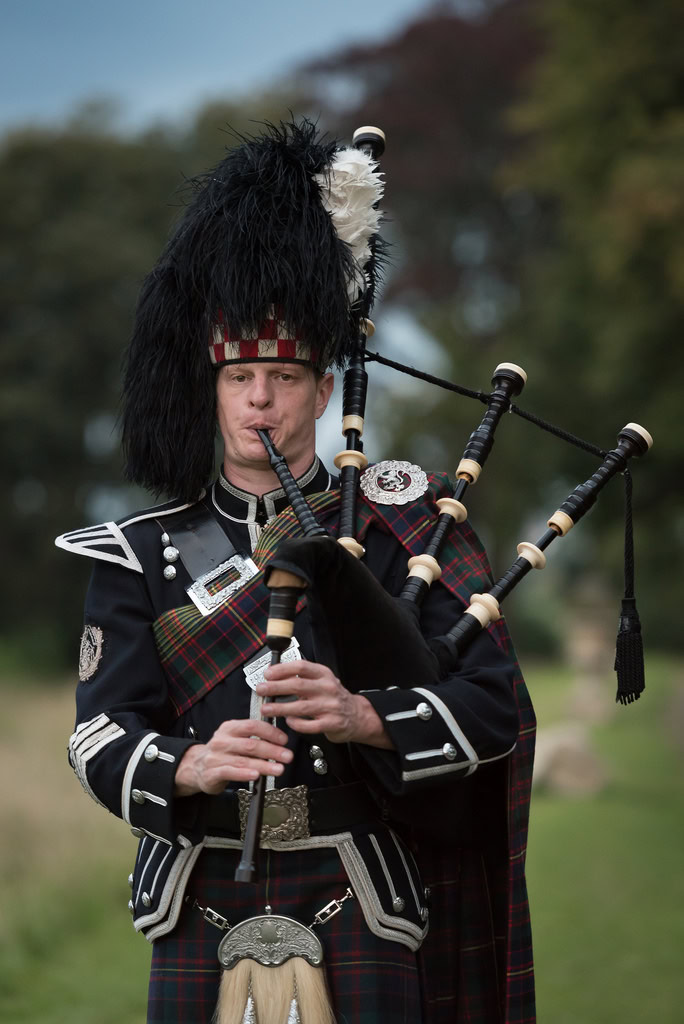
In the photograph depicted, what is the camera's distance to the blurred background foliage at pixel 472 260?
10898 mm

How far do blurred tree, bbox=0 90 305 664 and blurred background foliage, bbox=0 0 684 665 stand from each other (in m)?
0.03

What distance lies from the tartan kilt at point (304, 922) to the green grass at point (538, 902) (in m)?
3.21

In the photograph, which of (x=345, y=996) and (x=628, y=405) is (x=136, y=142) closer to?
(x=628, y=405)

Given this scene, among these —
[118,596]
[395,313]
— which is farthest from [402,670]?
[395,313]

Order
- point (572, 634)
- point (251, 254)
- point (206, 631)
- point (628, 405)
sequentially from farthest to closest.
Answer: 1. point (572, 634)
2. point (628, 405)
3. point (251, 254)
4. point (206, 631)

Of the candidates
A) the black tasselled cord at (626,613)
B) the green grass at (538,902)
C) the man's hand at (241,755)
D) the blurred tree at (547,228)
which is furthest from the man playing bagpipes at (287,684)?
the green grass at (538,902)

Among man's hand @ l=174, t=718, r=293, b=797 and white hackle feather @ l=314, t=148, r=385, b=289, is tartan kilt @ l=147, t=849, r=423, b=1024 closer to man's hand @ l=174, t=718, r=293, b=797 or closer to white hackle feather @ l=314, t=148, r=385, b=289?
man's hand @ l=174, t=718, r=293, b=797

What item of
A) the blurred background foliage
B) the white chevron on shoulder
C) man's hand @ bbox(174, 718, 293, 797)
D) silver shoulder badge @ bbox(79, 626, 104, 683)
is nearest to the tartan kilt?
man's hand @ bbox(174, 718, 293, 797)

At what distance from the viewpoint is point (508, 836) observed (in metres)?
2.69

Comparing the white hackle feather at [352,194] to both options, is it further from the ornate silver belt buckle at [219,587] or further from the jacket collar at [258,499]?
the ornate silver belt buckle at [219,587]

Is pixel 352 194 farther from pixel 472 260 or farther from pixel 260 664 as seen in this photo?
pixel 472 260

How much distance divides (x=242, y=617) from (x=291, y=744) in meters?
0.27

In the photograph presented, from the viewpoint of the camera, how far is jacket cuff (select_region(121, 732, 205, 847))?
2.38 m

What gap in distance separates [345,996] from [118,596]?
916 mm
